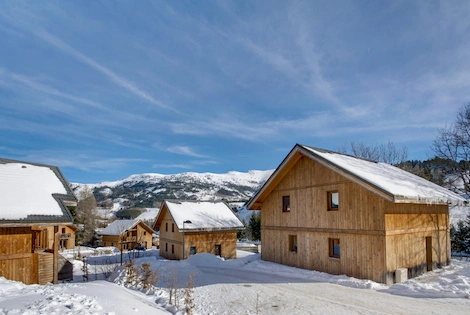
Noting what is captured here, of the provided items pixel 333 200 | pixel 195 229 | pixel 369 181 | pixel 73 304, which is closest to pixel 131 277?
pixel 73 304

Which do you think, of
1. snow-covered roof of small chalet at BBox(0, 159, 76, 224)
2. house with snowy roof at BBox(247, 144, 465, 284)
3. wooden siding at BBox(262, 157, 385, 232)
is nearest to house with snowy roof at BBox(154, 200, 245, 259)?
house with snowy roof at BBox(247, 144, 465, 284)

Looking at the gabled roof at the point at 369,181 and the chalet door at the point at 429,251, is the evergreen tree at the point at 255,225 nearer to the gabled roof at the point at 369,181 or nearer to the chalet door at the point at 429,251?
the gabled roof at the point at 369,181

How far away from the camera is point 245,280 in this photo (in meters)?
15.6

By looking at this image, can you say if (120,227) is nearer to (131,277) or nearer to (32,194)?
(32,194)

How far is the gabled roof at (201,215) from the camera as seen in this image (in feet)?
102

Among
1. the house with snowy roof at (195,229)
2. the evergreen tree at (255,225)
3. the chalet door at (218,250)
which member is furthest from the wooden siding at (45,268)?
the evergreen tree at (255,225)

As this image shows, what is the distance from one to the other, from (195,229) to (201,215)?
3.21m

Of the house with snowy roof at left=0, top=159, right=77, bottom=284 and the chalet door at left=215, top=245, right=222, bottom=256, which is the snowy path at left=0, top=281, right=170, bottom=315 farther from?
the chalet door at left=215, top=245, right=222, bottom=256

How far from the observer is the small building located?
162ft

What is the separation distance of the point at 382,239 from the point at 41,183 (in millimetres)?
16150

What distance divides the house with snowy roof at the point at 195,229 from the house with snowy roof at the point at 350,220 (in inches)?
437

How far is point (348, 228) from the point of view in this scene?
52.3 ft

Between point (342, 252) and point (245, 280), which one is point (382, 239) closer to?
point (342, 252)

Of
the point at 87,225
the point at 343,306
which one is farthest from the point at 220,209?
the point at 87,225
